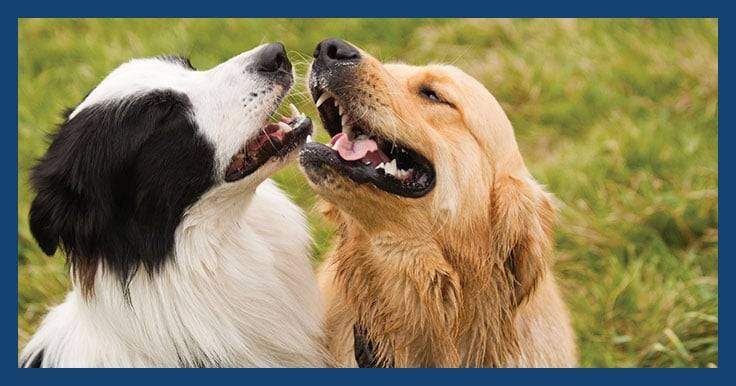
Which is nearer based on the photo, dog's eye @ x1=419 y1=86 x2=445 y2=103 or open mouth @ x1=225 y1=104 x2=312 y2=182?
open mouth @ x1=225 y1=104 x2=312 y2=182

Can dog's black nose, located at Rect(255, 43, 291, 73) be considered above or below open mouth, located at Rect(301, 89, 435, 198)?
above

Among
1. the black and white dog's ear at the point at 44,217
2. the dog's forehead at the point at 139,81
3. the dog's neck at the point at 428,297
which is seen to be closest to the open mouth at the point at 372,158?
the dog's neck at the point at 428,297

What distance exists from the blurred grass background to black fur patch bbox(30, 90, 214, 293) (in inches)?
33.8

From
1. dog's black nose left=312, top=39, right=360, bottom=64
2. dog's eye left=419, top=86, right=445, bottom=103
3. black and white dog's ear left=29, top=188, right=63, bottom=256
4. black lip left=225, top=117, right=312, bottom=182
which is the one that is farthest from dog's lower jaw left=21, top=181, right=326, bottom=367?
dog's eye left=419, top=86, right=445, bottom=103

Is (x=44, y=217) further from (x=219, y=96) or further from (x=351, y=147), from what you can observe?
(x=351, y=147)

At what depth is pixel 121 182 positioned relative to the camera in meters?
3.15

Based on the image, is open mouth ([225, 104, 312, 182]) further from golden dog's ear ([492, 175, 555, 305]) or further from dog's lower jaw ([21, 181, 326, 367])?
golden dog's ear ([492, 175, 555, 305])

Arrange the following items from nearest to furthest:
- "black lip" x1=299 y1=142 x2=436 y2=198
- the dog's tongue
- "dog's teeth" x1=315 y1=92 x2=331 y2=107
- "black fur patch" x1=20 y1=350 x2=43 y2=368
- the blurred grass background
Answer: "black lip" x1=299 y1=142 x2=436 y2=198 → the dog's tongue → "dog's teeth" x1=315 y1=92 x2=331 y2=107 → "black fur patch" x1=20 y1=350 x2=43 y2=368 → the blurred grass background

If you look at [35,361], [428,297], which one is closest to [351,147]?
[428,297]

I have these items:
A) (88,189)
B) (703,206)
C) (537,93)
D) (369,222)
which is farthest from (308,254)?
(537,93)

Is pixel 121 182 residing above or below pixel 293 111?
below

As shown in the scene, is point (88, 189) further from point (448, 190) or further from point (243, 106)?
point (448, 190)

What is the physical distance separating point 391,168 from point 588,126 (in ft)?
10.5

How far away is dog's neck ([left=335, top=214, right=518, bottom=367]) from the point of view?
3271 millimetres
